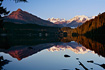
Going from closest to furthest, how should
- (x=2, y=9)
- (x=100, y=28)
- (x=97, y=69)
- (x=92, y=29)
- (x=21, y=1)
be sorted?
(x=97, y=69), (x=21, y=1), (x=2, y=9), (x=100, y=28), (x=92, y=29)

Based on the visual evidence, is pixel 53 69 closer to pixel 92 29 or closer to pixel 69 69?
pixel 69 69

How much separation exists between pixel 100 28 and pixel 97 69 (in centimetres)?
10382

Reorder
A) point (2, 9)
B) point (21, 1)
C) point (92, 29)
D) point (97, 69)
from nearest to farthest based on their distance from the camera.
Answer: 1. point (97, 69)
2. point (21, 1)
3. point (2, 9)
4. point (92, 29)

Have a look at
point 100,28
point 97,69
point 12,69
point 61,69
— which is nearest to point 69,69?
point 61,69

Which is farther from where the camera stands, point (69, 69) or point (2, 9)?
point (2, 9)

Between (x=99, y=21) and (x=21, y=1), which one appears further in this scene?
(x=99, y=21)

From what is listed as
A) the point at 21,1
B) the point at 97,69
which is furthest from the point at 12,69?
the point at 21,1

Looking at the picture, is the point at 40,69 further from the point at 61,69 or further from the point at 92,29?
the point at 92,29

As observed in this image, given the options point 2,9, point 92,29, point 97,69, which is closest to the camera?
point 97,69

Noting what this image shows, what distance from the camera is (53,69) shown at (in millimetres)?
15867

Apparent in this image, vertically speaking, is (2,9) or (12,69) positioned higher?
(2,9)

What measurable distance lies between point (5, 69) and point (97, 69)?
845 centimetres

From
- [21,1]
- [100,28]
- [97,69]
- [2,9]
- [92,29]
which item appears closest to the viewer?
[97,69]

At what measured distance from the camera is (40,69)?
1603 centimetres
